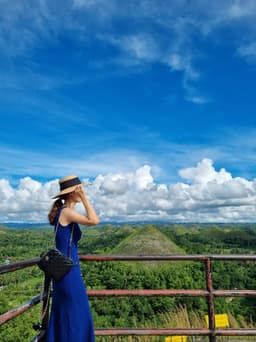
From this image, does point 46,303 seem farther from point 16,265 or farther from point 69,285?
point 16,265

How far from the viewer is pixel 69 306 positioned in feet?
9.52

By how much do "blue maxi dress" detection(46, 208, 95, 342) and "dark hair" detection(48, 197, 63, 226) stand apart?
52mm

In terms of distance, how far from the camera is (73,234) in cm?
293

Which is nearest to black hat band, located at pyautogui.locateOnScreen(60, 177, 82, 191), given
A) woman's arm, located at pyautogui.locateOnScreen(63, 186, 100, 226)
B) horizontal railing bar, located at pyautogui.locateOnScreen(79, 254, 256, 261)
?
woman's arm, located at pyautogui.locateOnScreen(63, 186, 100, 226)

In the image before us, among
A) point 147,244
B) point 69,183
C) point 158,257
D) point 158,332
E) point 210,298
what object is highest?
point 69,183

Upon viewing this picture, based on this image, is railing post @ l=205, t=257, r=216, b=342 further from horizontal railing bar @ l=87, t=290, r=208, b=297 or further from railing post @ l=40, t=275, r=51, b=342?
railing post @ l=40, t=275, r=51, b=342

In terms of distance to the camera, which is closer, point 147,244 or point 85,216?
point 85,216

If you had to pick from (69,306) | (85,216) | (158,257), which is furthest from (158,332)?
(85,216)

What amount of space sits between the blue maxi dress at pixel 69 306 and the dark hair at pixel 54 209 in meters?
0.05

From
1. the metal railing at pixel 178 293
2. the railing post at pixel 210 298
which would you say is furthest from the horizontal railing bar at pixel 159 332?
the railing post at pixel 210 298

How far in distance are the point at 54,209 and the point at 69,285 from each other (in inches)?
23.3

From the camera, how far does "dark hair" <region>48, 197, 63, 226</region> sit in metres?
2.95

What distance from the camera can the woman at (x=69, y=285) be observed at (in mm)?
2881

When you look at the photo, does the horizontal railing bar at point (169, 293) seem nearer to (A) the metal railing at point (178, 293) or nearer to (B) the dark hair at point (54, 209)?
(A) the metal railing at point (178, 293)
